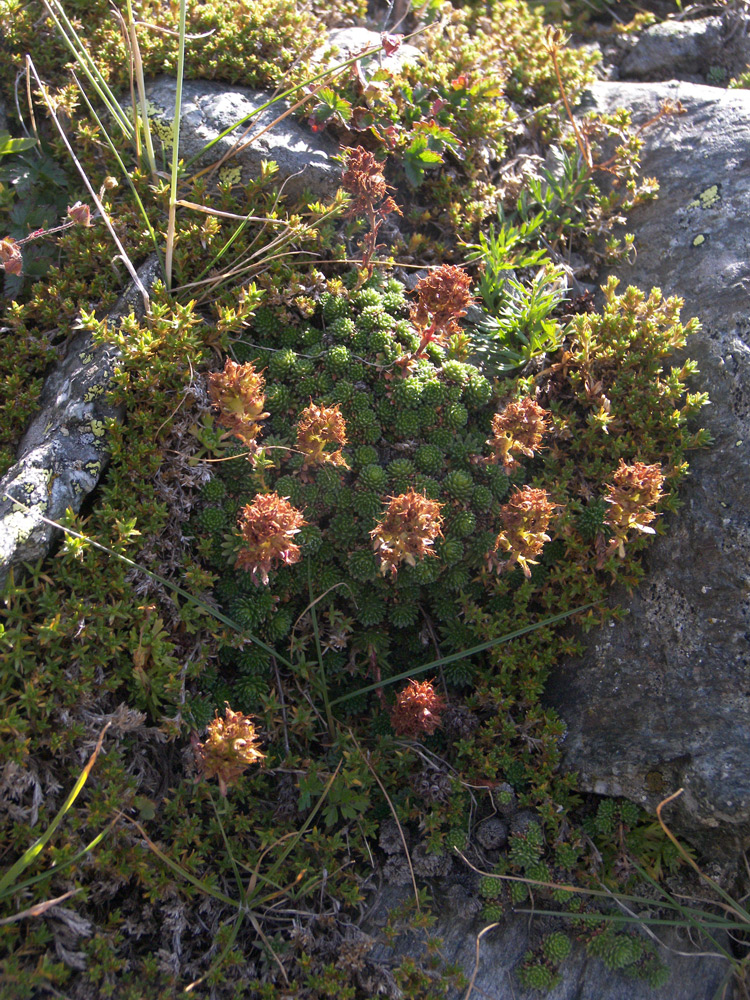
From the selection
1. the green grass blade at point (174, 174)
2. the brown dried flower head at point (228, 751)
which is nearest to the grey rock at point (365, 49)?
the green grass blade at point (174, 174)

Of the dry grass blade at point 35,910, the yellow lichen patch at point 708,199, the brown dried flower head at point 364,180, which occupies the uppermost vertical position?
the brown dried flower head at point 364,180

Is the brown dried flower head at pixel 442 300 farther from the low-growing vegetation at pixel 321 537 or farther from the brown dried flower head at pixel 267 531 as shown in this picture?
the brown dried flower head at pixel 267 531

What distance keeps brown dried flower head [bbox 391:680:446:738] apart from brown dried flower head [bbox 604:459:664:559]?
1278mm

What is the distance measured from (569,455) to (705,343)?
1054 mm

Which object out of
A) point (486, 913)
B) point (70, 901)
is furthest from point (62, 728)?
point (486, 913)

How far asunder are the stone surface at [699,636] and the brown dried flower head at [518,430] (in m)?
1.02

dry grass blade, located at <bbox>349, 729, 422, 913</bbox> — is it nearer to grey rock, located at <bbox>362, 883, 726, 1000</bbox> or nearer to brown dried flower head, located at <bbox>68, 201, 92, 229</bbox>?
grey rock, located at <bbox>362, 883, 726, 1000</bbox>

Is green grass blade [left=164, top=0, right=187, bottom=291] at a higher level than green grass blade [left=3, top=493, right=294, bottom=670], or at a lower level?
higher

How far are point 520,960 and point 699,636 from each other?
6.07ft

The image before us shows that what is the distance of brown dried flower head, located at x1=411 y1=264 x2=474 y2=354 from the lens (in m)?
3.69

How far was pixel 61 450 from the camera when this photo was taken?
3555 mm

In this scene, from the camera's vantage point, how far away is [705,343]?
4152 millimetres

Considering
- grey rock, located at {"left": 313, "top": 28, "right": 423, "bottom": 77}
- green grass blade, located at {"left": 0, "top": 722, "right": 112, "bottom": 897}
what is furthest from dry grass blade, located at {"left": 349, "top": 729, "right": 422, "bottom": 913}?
grey rock, located at {"left": 313, "top": 28, "right": 423, "bottom": 77}

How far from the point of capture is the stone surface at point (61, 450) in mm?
3324
